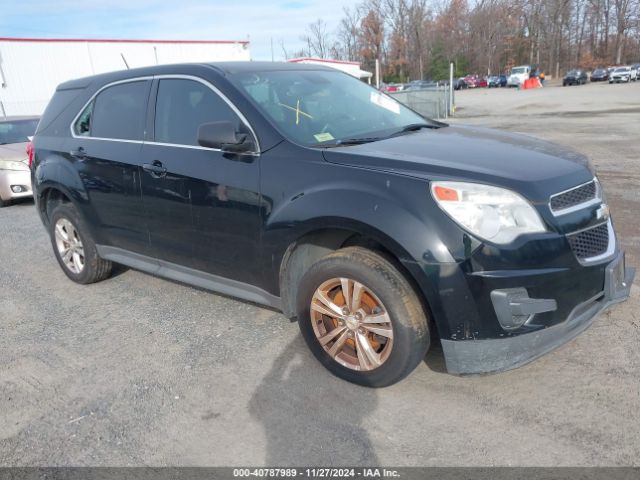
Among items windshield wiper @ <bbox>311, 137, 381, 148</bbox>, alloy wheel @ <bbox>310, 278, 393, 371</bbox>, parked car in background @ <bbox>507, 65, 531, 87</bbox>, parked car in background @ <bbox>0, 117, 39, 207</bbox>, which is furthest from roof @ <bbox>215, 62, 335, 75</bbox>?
parked car in background @ <bbox>507, 65, 531, 87</bbox>

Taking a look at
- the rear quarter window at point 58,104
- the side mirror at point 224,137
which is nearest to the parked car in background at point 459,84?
the rear quarter window at point 58,104

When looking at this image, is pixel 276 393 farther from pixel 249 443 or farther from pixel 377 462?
pixel 377 462

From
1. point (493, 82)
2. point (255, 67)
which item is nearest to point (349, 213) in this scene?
point (255, 67)

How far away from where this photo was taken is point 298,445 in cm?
263

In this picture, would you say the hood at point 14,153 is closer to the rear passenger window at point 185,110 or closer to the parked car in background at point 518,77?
the rear passenger window at point 185,110

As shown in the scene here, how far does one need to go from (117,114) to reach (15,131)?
754cm

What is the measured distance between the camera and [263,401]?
9.93 ft

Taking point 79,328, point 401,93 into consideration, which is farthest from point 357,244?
point 401,93

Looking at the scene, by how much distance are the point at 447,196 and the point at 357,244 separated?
28.0 inches

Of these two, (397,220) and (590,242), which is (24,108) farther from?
(590,242)

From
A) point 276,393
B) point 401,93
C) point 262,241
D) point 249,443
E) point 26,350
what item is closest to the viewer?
point 249,443

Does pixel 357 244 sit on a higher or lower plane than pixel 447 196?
lower

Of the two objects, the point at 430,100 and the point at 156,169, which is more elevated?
the point at 156,169

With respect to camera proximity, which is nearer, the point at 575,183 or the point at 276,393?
the point at 575,183
